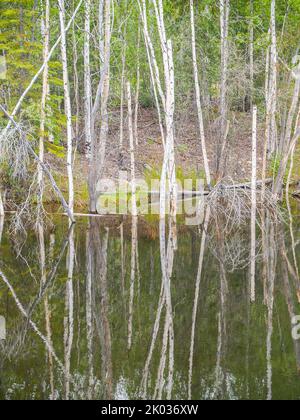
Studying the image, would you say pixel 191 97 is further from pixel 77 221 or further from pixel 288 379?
pixel 288 379

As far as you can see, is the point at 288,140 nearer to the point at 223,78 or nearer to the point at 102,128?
the point at 223,78

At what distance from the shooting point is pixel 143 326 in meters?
7.37

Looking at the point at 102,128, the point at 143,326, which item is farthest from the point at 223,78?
the point at 143,326

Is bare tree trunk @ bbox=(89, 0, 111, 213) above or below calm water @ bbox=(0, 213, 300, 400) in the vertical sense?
above

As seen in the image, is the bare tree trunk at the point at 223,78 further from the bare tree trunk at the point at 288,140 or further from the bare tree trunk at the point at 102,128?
the bare tree trunk at the point at 102,128

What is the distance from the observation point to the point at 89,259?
11.4 metres

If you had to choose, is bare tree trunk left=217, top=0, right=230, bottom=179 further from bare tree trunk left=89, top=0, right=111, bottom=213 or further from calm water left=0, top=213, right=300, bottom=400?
calm water left=0, top=213, right=300, bottom=400

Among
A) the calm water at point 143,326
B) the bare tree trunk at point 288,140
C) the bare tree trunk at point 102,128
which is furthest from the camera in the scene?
the bare tree trunk at point 288,140

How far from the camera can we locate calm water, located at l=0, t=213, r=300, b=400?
5664mm

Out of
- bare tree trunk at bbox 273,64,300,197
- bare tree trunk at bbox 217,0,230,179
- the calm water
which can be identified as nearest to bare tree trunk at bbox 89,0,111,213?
bare tree trunk at bbox 217,0,230,179

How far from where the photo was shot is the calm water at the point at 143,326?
566 centimetres

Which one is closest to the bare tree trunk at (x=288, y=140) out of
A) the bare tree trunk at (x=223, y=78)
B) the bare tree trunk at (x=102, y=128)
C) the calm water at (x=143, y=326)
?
the bare tree trunk at (x=223, y=78)
